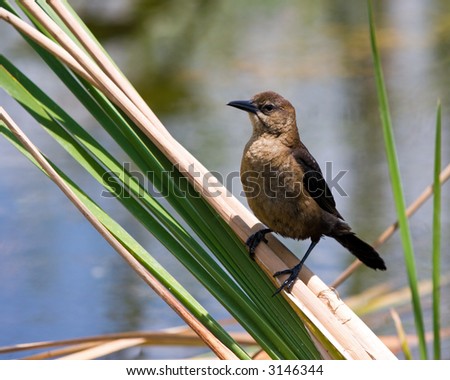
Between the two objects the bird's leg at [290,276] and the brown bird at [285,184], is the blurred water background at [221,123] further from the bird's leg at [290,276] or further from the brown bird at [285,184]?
the bird's leg at [290,276]

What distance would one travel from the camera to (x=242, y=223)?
2.51 metres

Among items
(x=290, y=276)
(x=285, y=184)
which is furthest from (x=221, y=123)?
(x=290, y=276)

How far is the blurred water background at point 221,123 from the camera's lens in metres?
4.35

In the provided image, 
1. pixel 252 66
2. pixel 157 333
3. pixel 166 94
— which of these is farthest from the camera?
pixel 252 66

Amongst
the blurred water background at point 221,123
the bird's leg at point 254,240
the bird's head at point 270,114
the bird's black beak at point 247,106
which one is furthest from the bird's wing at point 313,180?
the blurred water background at point 221,123

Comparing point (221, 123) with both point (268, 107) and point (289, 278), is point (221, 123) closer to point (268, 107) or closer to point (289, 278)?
point (268, 107)

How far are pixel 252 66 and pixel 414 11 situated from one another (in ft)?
7.18

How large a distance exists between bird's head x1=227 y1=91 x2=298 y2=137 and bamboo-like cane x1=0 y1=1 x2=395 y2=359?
2.45 feet

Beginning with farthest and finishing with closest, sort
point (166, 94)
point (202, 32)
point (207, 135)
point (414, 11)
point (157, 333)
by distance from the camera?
point (414, 11)
point (202, 32)
point (166, 94)
point (207, 135)
point (157, 333)

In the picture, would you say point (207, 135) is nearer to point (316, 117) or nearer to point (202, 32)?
point (316, 117)

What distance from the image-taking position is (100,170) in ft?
7.85

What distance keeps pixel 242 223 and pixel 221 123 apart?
3.40m

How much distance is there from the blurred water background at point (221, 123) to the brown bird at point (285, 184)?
39.7 inches

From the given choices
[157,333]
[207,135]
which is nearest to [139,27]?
[207,135]
